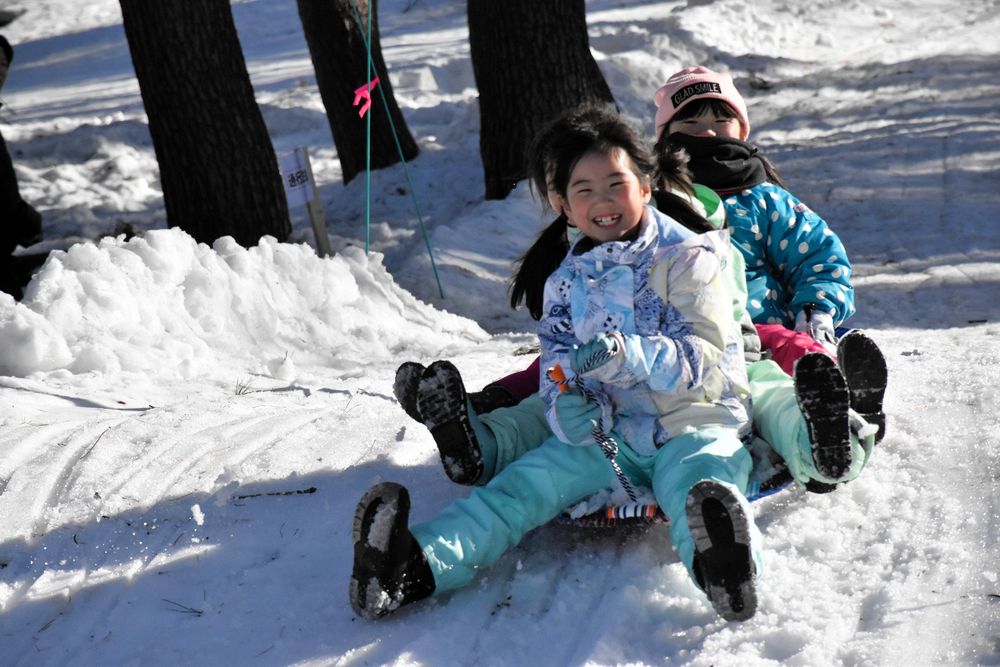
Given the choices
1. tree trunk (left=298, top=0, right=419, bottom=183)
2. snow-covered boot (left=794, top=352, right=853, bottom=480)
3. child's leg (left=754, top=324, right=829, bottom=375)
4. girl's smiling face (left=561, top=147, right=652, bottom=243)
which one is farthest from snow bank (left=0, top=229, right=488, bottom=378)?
tree trunk (left=298, top=0, right=419, bottom=183)

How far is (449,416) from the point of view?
317 centimetres

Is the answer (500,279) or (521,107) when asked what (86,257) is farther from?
(521,107)

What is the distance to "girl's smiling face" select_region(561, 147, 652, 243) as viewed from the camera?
3047 millimetres

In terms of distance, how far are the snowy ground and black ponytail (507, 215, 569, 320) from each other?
68 centimetres

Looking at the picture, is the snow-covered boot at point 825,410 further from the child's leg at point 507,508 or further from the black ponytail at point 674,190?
the black ponytail at point 674,190

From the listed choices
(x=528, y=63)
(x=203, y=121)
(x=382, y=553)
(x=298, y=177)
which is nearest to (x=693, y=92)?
(x=382, y=553)

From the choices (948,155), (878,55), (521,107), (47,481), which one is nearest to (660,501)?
(47,481)

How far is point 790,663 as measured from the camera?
2.48m

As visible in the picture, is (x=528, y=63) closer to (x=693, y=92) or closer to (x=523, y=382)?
(x=693, y=92)

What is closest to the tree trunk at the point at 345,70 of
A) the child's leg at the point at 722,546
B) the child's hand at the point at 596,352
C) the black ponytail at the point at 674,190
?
the black ponytail at the point at 674,190

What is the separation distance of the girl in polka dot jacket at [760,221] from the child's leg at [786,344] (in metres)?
0.11

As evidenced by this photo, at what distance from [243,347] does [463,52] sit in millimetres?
9915

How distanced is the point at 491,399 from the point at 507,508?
755 mm

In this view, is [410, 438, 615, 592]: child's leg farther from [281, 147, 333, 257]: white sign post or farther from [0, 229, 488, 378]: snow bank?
[281, 147, 333, 257]: white sign post
